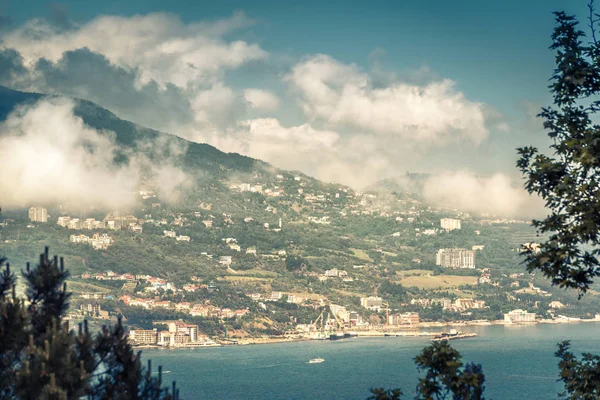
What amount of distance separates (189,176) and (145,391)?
6574 inches

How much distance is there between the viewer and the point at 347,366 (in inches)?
2817

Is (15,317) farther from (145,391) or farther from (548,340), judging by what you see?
(548,340)

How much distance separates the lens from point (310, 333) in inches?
4040

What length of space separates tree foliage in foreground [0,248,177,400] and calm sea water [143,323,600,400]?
45.3 m

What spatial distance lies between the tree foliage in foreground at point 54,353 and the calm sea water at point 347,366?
45.3m

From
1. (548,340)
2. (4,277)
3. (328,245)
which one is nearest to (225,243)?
(328,245)

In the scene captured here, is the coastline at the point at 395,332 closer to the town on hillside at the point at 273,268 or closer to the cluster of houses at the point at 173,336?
the town on hillside at the point at 273,268

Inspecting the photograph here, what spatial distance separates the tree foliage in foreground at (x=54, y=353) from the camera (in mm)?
9008

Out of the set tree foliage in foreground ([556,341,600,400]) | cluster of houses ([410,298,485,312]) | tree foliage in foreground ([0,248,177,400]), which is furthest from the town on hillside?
tree foliage in foreground ([556,341,600,400])

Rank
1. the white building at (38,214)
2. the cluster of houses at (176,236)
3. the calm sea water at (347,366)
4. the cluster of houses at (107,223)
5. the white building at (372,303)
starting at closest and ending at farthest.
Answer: the calm sea water at (347,366)
the white building at (372,303)
the white building at (38,214)
the cluster of houses at (107,223)
the cluster of houses at (176,236)

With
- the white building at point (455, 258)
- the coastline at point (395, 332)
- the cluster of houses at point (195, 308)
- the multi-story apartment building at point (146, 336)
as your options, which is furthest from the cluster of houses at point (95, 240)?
the white building at point (455, 258)

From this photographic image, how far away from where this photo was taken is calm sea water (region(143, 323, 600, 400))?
57.4 meters

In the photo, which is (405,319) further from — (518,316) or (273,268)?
(273,268)

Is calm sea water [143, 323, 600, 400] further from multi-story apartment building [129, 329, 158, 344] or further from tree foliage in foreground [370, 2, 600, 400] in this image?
tree foliage in foreground [370, 2, 600, 400]
